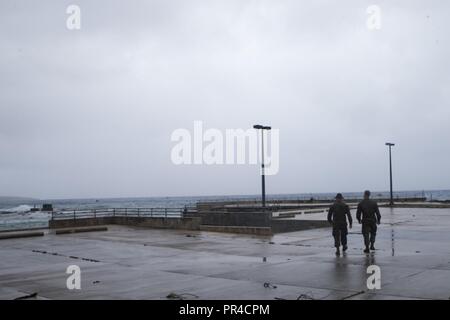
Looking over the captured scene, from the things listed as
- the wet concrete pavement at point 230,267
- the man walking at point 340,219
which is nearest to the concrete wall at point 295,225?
the wet concrete pavement at point 230,267

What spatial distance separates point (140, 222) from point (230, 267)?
17698mm

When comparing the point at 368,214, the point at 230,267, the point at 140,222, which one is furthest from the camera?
the point at 140,222

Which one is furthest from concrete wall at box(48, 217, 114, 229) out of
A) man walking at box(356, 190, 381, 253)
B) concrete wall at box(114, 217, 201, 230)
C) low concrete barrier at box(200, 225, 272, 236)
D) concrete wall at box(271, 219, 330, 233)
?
man walking at box(356, 190, 381, 253)

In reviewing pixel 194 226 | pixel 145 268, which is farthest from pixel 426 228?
pixel 145 268

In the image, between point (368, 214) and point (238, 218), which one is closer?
point (368, 214)

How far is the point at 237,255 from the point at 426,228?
11164mm

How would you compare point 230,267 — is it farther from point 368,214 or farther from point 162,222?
point 162,222

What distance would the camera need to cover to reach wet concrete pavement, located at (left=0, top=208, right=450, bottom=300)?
9.34 meters

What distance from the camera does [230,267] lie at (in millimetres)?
12609

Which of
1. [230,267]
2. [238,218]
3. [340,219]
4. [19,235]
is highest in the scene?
[340,219]

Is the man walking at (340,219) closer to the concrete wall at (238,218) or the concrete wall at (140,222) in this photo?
the concrete wall at (238,218)

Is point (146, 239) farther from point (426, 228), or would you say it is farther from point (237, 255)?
point (426, 228)

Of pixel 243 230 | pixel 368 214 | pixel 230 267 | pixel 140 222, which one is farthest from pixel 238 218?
pixel 230 267

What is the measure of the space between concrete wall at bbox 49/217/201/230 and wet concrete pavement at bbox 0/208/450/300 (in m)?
5.56
